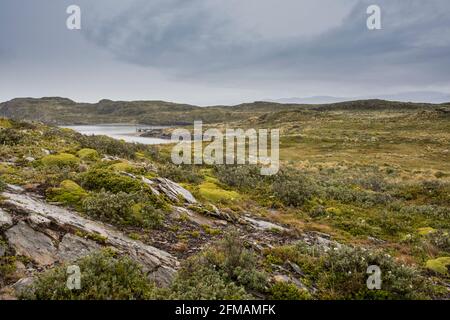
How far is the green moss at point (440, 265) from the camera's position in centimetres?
1004

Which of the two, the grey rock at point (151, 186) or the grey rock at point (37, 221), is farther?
the grey rock at point (151, 186)

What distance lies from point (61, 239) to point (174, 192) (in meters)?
6.29

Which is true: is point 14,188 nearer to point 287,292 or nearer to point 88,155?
point 88,155

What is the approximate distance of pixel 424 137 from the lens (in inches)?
2736

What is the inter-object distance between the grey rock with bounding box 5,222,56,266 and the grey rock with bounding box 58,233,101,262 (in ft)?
0.62

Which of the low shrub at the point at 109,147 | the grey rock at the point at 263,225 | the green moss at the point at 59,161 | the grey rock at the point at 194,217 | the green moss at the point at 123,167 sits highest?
the low shrub at the point at 109,147

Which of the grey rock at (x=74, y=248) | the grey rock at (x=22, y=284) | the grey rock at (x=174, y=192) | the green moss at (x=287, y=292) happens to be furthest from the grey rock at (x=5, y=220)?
the green moss at (x=287, y=292)

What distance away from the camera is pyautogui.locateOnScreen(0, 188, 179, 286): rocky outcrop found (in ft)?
24.8

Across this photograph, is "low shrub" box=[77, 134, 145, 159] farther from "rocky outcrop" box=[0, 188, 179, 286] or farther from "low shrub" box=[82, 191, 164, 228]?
"rocky outcrop" box=[0, 188, 179, 286]

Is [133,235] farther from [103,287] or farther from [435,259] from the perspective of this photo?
[435,259]

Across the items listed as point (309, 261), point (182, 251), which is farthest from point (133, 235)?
point (309, 261)

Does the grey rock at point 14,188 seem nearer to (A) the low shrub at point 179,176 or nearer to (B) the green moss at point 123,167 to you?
(B) the green moss at point 123,167

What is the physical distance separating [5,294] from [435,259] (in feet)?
38.5

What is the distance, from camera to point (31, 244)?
25.2ft
